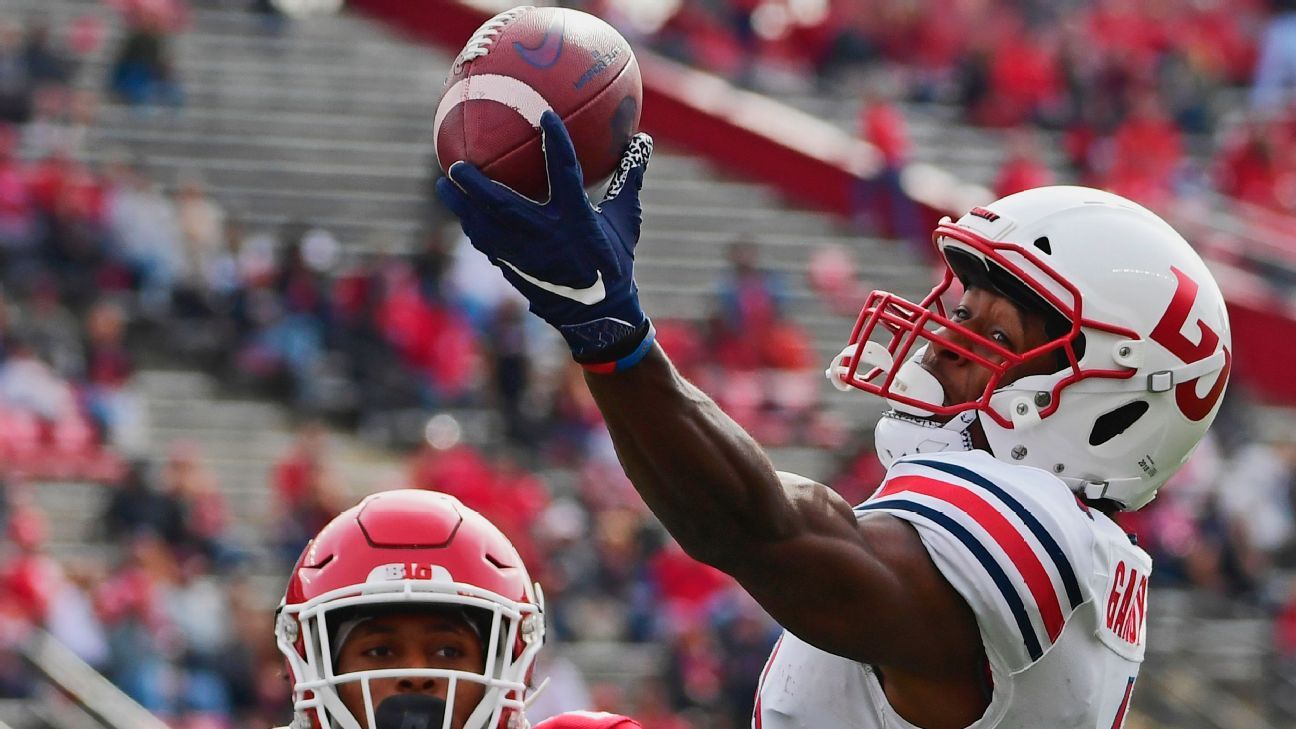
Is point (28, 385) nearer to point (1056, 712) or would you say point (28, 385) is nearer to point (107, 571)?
point (107, 571)

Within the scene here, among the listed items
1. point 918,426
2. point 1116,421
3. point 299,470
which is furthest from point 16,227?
point 1116,421

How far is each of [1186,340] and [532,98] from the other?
110 cm

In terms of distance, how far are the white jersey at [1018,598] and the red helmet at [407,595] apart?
0.42 metres

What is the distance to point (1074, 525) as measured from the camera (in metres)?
3.01

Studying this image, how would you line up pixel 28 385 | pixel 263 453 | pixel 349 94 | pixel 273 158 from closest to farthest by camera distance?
pixel 28 385 < pixel 263 453 < pixel 273 158 < pixel 349 94

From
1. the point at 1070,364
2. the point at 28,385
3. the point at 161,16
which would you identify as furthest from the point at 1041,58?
the point at 1070,364

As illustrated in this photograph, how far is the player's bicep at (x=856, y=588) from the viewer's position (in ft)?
9.02

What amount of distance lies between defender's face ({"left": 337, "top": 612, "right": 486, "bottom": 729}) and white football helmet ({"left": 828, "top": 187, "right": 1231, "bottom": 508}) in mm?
720

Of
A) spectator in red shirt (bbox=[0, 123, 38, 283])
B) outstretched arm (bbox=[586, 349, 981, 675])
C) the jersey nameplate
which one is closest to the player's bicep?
outstretched arm (bbox=[586, 349, 981, 675])

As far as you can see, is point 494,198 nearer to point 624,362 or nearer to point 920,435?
point 624,362

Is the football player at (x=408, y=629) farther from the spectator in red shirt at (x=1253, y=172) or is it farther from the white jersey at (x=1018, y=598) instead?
the spectator in red shirt at (x=1253, y=172)

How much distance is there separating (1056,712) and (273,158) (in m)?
13.2

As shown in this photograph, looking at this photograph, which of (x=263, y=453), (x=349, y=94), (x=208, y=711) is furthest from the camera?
(x=349, y=94)

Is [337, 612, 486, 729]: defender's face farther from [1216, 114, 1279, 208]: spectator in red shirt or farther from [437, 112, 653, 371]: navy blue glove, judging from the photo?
[1216, 114, 1279, 208]: spectator in red shirt
